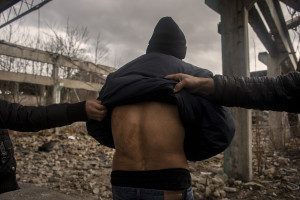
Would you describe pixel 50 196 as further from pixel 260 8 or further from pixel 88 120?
pixel 260 8

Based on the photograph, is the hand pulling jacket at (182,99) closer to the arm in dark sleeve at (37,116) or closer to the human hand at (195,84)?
the human hand at (195,84)

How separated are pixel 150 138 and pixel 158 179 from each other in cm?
22

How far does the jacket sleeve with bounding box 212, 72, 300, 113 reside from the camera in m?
1.25

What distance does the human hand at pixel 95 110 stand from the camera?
152 cm

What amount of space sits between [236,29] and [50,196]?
3673 mm

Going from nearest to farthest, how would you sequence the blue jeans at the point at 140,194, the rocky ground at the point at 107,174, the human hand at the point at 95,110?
the blue jeans at the point at 140,194
the human hand at the point at 95,110
the rocky ground at the point at 107,174

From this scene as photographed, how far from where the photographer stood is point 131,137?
→ 134cm

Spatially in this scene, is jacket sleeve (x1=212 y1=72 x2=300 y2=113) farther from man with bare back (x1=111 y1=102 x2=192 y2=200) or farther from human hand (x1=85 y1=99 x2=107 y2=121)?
human hand (x1=85 y1=99 x2=107 y2=121)

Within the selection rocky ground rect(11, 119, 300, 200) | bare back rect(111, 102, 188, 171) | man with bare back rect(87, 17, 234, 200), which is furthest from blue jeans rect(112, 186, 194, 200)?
rocky ground rect(11, 119, 300, 200)

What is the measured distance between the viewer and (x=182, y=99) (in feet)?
4.29

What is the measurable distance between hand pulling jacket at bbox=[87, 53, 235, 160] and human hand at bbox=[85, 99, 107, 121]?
0.05 metres

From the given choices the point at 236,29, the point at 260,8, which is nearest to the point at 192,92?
the point at 236,29

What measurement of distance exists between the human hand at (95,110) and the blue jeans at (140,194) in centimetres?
45

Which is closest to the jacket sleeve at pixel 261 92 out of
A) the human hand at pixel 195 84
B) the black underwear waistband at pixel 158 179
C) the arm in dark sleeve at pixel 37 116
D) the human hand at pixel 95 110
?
the human hand at pixel 195 84
